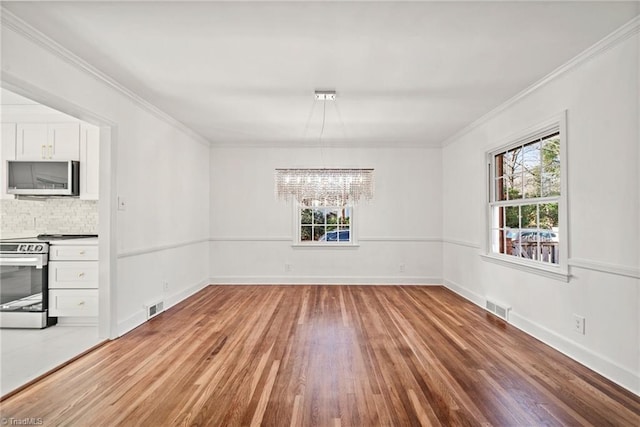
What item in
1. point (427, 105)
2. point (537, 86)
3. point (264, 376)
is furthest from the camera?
point (427, 105)

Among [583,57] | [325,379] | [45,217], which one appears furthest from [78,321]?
[583,57]

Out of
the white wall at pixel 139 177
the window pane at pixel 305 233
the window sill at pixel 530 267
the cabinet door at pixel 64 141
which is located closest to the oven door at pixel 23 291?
the white wall at pixel 139 177

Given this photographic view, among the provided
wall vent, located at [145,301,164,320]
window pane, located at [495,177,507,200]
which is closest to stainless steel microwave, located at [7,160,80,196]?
wall vent, located at [145,301,164,320]

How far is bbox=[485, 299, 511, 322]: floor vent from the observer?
13.3 ft

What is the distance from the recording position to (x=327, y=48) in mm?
2689

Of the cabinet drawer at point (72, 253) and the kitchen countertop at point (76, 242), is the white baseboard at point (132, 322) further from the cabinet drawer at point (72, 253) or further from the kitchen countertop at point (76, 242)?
the kitchen countertop at point (76, 242)

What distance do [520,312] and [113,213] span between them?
14.6 ft

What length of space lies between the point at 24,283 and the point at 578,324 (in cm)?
544

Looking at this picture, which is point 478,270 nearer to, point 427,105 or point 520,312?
point 520,312

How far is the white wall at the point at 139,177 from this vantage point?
261 cm

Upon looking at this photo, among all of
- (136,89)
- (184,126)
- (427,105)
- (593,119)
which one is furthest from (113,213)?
(593,119)

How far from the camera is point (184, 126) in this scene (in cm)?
513

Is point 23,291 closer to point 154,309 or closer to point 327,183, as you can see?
point 154,309

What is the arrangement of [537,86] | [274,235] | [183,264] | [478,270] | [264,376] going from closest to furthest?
[264,376]
[537,86]
[478,270]
[183,264]
[274,235]
